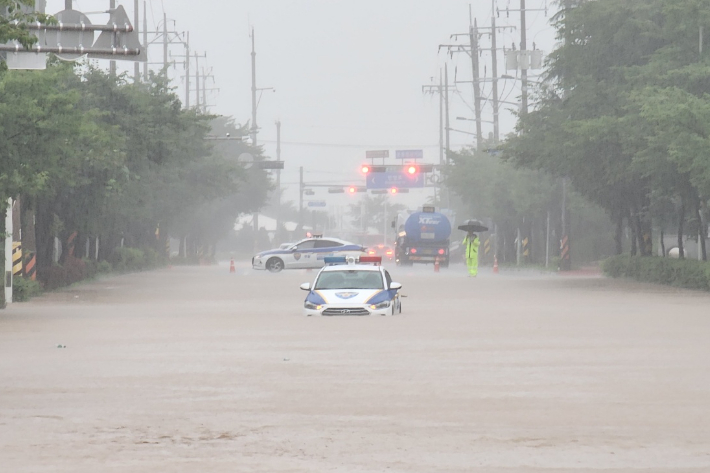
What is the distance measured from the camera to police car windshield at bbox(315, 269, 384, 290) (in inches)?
1225

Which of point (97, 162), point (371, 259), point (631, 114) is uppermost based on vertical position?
point (631, 114)

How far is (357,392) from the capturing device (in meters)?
15.8

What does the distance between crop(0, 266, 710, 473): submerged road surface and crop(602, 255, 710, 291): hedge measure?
11132 mm

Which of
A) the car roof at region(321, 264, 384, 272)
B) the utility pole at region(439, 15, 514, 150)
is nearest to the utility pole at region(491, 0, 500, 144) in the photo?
the utility pole at region(439, 15, 514, 150)

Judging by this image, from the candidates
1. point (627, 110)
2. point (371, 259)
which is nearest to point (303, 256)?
point (627, 110)

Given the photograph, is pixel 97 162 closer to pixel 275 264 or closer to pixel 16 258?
pixel 16 258

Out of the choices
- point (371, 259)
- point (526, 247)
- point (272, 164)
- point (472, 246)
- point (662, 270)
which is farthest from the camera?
point (272, 164)

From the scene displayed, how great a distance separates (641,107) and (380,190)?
8237cm

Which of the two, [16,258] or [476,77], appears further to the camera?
[476,77]

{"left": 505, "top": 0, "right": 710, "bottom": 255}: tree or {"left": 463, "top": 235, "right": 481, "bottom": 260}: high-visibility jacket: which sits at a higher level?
{"left": 505, "top": 0, "right": 710, "bottom": 255}: tree

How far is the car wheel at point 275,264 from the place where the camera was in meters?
67.0

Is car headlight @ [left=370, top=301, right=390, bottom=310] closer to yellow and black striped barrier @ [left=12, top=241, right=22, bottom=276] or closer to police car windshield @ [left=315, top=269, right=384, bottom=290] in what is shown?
police car windshield @ [left=315, top=269, right=384, bottom=290]

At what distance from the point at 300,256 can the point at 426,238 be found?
12411 mm

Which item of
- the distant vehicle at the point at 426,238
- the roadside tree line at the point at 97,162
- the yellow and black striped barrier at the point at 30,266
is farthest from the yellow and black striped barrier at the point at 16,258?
the distant vehicle at the point at 426,238
